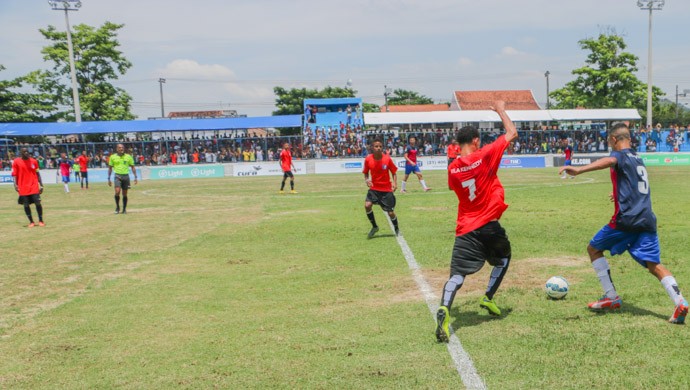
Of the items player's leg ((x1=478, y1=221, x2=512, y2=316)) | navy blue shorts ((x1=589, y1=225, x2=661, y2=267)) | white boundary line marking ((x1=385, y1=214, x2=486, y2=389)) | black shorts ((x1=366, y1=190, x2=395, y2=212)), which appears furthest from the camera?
black shorts ((x1=366, y1=190, x2=395, y2=212))

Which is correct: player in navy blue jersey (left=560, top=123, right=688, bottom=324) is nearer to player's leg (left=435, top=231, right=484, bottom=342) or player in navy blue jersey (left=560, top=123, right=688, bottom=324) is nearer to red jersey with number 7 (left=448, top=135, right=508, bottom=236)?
red jersey with number 7 (left=448, top=135, right=508, bottom=236)

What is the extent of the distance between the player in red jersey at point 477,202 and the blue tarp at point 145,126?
4448 centimetres

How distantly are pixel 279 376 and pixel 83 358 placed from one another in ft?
7.00

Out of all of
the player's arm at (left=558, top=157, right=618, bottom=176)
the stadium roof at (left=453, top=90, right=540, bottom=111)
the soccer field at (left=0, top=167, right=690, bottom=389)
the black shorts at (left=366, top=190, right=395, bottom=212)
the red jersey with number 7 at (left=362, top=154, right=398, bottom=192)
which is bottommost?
the soccer field at (left=0, top=167, right=690, bottom=389)

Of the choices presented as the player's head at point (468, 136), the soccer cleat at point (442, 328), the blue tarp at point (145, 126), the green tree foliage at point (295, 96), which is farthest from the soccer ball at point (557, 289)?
the green tree foliage at point (295, 96)

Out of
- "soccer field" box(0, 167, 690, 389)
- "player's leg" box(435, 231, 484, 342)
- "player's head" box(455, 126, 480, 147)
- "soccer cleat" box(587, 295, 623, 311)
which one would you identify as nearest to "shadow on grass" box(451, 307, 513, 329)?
"soccer field" box(0, 167, 690, 389)

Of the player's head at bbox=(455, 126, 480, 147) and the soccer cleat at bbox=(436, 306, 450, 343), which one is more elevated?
the player's head at bbox=(455, 126, 480, 147)

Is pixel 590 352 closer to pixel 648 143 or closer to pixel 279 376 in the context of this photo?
pixel 279 376

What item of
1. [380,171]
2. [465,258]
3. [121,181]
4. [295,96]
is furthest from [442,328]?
[295,96]

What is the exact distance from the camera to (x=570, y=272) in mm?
8469

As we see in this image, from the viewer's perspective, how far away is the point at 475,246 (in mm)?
6191

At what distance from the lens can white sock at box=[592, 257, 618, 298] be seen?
6.38 metres

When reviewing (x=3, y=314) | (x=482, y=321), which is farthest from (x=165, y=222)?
(x=482, y=321)

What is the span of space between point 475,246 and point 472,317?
876mm
